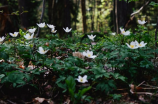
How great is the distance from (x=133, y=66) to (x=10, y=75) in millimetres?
1496

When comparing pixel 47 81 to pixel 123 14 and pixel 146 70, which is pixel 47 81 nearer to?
pixel 146 70

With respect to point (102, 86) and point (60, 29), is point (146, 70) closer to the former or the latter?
point (102, 86)

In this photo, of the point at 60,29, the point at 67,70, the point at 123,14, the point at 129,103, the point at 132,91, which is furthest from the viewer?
the point at 60,29

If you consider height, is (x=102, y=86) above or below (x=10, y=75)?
below

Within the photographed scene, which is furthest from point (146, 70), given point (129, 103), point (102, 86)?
point (102, 86)

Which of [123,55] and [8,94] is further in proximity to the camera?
[123,55]

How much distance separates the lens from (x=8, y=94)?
71.7 inches

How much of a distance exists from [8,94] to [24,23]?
1078 cm

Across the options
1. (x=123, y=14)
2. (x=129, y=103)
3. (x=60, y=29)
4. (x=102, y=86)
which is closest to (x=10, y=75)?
(x=102, y=86)

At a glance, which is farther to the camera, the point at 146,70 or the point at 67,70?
the point at 146,70

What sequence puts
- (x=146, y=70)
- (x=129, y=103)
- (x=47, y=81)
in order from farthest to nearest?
1. (x=146, y=70)
2. (x=47, y=81)
3. (x=129, y=103)

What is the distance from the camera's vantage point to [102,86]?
167 centimetres

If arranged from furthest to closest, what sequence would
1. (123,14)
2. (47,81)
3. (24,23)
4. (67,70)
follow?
(24,23), (123,14), (47,81), (67,70)

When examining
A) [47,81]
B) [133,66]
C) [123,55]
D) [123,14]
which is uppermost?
[123,14]
